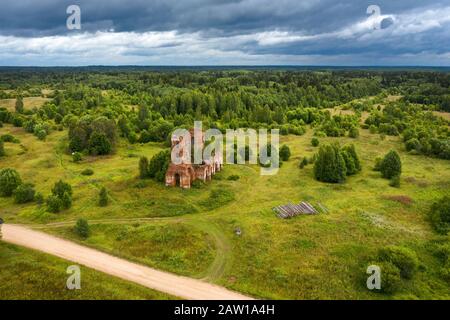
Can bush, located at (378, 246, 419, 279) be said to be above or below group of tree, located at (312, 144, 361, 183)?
below

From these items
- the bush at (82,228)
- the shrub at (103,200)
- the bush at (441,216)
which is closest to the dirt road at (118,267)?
the bush at (82,228)

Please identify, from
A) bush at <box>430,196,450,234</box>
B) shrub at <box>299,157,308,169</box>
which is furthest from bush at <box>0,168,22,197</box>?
bush at <box>430,196,450,234</box>

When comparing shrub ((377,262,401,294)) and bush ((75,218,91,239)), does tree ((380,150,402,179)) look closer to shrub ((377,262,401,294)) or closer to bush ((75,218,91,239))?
shrub ((377,262,401,294))

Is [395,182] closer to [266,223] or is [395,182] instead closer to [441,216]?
[441,216]

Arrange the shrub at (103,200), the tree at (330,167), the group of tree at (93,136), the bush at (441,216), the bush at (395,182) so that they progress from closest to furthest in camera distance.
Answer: the bush at (441,216) < the shrub at (103,200) < the bush at (395,182) < the tree at (330,167) < the group of tree at (93,136)

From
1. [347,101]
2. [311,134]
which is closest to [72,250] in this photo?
[311,134]

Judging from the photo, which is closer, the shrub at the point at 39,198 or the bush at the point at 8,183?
the shrub at the point at 39,198

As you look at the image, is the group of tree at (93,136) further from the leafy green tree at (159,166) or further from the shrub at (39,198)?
the shrub at (39,198)

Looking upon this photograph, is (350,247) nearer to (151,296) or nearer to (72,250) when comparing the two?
(151,296)
